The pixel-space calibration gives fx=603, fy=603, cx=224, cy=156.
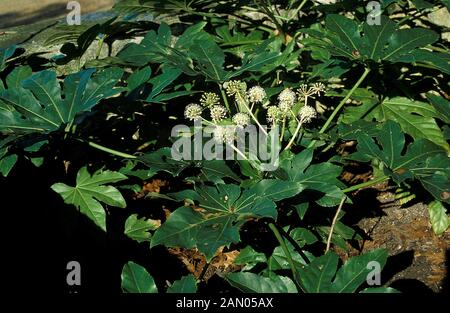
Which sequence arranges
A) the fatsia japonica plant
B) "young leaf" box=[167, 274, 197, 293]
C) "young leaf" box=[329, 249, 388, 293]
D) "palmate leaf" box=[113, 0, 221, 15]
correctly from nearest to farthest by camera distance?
"young leaf" box=[167, 274, 197, 293] → "young leaf" box=[329, 249, 388, 293] → the fatsia japonica plant → "palmate leaf" box=[113, 0, 221, 15]

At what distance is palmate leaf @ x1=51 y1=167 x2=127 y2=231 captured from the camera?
86.7 inches

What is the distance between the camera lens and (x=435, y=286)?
2.32 m

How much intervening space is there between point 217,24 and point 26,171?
119cm

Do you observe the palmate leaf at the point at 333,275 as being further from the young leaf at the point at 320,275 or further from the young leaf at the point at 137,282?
the young leaf at the point at 137,282

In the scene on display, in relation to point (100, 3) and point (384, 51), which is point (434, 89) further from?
point (100, 3)

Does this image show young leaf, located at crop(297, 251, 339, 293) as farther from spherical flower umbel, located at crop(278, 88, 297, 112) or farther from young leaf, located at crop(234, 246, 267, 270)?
spherical flower umbel, located at crop(278, 88, 297, 112)

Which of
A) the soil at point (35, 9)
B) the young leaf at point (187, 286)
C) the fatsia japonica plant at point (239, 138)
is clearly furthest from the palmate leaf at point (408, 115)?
the soil at point (35, 9)

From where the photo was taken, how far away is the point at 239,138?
7.24ft

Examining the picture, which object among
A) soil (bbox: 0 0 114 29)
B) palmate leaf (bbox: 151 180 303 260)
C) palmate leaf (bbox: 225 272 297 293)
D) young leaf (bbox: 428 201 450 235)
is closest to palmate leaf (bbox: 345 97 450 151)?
young leaf (bbox: 428 201 450 235)

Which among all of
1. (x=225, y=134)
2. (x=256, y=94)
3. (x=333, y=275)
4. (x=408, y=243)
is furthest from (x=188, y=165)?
(x=408, y=243)

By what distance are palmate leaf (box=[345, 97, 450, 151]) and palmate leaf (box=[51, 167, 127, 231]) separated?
1.15m

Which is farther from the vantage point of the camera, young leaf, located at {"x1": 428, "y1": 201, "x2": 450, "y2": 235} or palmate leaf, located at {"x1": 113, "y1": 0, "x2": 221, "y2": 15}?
palmate leaf, located at {"x1": 113, "y1": 0, "x2": 221, "y2": 15}

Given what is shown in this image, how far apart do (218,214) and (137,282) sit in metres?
0.40
